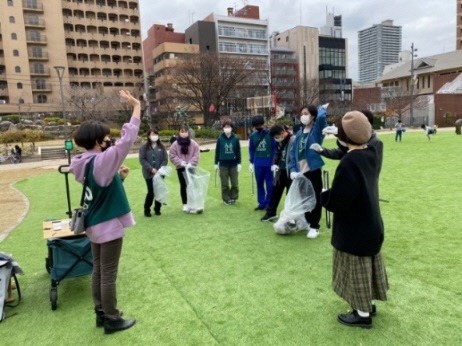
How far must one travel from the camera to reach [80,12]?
54031 mm

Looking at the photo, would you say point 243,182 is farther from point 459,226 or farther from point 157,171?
point 459,226

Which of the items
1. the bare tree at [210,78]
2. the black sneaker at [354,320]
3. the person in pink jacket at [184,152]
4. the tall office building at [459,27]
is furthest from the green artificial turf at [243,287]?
the tall office building at [459,27]

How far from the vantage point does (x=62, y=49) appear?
172 feet

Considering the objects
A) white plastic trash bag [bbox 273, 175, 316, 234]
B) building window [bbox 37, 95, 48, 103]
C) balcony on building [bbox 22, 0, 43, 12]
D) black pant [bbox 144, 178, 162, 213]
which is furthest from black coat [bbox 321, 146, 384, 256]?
balcony on building [bbox 22, 0, 43, 12]

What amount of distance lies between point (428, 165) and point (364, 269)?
9564 millimetres

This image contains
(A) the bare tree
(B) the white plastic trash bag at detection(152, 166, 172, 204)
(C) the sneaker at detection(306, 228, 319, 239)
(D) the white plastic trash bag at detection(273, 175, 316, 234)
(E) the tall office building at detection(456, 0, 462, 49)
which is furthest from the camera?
(E) the tall office building at detection(456, 0, 462, 49)

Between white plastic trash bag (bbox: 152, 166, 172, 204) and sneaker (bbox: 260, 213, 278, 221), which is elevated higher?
white plastic trash bag (bbox: 152, 166, 172, 204)

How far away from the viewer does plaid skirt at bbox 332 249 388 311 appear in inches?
103

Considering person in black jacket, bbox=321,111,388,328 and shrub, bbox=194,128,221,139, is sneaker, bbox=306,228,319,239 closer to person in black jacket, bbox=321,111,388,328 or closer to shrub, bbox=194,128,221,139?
person in black jacket, bbox=321,111,388,328

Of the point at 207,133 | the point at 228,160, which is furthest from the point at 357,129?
the point at 207,133

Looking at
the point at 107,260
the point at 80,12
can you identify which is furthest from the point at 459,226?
the point at 80,12

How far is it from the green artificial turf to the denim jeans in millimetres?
220

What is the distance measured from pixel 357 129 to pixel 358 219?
0.62 m

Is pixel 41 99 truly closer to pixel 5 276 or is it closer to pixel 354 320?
pixel 5 276
